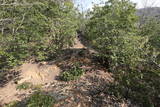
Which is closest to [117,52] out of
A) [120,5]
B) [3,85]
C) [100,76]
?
[100,76]

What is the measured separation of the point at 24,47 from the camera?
7742 mm

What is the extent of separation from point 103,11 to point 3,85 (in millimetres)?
7393

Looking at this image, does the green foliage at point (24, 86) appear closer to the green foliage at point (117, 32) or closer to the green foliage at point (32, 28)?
the green foliage at point (32, 28)

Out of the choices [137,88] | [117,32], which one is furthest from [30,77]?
[137,88]

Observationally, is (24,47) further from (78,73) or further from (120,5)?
(120,5)

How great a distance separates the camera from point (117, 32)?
21.6ft

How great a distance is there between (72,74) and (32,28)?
3403 millimetres

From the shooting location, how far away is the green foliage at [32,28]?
7.38m

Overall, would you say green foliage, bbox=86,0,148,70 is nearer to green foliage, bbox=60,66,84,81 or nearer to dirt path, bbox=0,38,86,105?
green foliage, bbox=60,66,84,81

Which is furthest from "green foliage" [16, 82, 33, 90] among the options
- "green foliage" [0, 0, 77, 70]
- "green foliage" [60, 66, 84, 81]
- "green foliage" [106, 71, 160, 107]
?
"green foliage" [106, 71, 160, 107]

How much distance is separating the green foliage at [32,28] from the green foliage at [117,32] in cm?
216

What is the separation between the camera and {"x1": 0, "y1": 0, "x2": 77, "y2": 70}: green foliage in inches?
291

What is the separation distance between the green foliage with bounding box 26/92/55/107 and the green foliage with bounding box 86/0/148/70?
3402 millimetres

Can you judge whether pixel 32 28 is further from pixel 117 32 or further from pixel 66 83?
pixel 117 32
